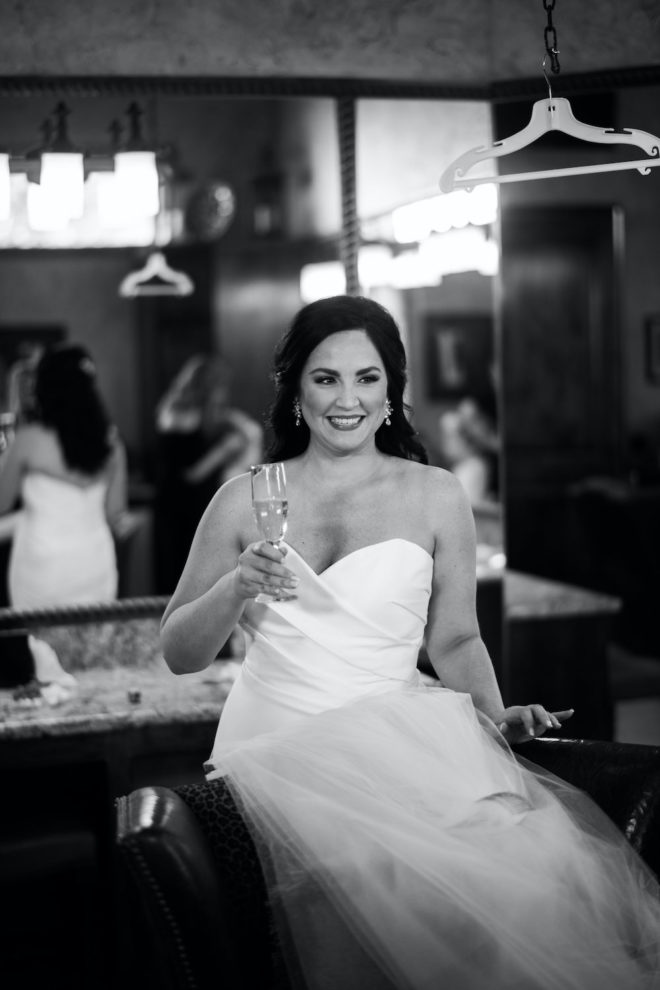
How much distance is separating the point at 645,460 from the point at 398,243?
11.8 feet

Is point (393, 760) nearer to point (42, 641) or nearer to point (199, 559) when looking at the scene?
point (199, 559)

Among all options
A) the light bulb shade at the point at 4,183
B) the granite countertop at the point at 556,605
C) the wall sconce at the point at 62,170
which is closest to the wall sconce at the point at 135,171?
the wall sconce at the point at 62,170

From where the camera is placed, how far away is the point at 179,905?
5.90ft

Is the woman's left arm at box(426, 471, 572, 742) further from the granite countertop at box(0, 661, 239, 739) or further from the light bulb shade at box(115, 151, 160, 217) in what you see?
the light bulb shade at box(115, 151, 160, 217)

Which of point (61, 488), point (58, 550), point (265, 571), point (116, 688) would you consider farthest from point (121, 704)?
point (265, 571)

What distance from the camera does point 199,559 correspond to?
95.8 inches

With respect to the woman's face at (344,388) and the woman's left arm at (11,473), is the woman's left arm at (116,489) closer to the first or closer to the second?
the woman's left arm at (11,473)

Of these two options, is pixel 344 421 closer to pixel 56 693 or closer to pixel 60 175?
pixel 56 693

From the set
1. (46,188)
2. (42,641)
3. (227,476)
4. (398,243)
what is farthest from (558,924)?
(227,476)

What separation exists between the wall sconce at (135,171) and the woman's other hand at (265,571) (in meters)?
1.80

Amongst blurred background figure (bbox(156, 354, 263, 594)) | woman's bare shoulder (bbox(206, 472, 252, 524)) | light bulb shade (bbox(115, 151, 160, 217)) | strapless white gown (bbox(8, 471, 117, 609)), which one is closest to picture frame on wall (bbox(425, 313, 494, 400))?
blurred background figure (bbox(156, 354, 263, 594))

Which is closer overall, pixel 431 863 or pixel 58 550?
pixel 431 863

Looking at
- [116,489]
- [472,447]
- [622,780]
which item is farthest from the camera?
[472,447]

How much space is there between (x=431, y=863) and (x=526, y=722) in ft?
1.51
